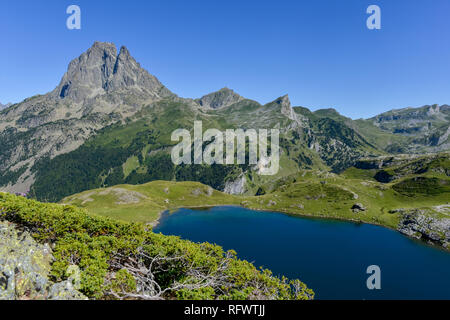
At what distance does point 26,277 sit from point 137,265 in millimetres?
12538

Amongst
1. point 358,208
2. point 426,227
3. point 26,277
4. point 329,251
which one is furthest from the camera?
point 358,208

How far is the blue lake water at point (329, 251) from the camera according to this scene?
252 ft

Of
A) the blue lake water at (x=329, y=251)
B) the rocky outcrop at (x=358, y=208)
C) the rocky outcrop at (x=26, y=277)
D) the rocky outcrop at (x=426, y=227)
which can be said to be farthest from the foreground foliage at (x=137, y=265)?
the rocky outcrop at (x=358, y=208)

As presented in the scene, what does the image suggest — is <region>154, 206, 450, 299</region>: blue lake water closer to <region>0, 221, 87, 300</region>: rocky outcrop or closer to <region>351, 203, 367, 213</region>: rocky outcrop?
<region>351, 203, 367, 213</region>: rocky outcrop

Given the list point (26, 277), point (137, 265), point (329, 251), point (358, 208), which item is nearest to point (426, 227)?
point (358, 208)

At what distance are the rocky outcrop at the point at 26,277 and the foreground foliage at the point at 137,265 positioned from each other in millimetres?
1423

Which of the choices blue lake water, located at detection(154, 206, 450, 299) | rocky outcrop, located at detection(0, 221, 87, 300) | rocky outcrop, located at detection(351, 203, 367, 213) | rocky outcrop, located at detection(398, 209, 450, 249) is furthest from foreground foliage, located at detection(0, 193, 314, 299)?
rocky outcrop, located at detection(351, 203, 367, 213)

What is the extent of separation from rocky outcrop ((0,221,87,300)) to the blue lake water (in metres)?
73.8

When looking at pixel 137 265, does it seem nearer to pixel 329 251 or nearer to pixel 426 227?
pixel 329 251

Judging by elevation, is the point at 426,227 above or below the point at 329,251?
above

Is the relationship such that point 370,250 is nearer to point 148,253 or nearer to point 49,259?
point 148,253

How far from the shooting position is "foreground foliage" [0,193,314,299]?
2211 cm

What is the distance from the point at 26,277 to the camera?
58.6 feet
